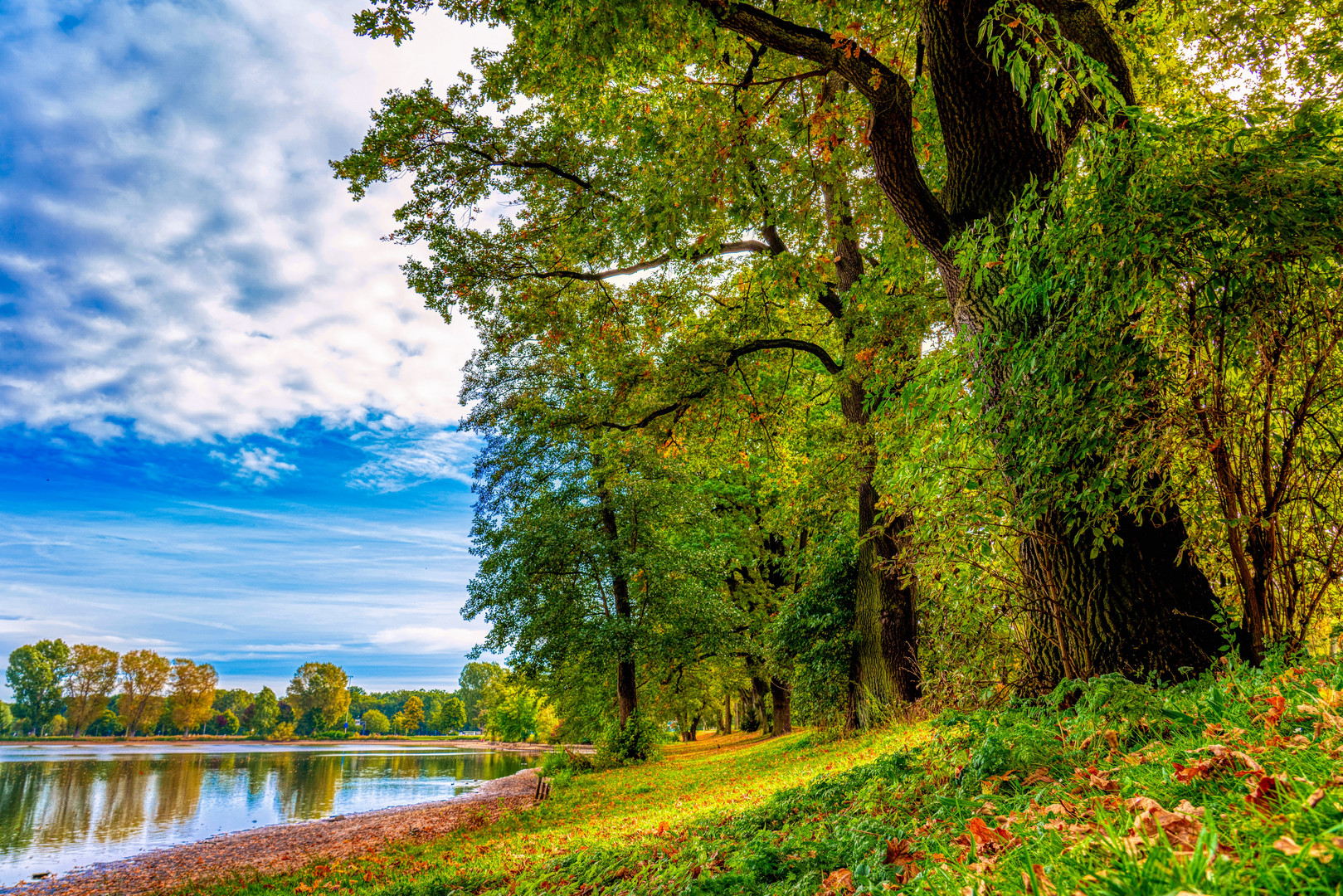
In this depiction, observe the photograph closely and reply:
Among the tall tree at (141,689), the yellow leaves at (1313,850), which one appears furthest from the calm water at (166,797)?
the tall tree at (141,689)

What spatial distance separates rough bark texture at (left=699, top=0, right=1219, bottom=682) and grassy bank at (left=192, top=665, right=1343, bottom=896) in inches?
21.0

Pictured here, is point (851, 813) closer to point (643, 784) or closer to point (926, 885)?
point (926, 885)

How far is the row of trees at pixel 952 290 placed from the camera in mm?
3457

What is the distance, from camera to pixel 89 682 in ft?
244

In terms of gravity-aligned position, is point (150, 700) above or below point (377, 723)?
above

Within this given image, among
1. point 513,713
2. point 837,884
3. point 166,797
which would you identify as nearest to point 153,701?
point 513,713

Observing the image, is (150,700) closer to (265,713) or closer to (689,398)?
(265,713)

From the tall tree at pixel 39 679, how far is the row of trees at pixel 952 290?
93.3 m

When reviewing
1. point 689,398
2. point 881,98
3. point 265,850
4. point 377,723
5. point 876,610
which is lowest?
point 377,723

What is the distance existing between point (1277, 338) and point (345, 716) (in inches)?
4378

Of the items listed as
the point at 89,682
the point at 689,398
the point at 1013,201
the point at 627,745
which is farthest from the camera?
the point at 89,682

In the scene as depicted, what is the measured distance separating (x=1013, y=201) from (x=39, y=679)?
366ft

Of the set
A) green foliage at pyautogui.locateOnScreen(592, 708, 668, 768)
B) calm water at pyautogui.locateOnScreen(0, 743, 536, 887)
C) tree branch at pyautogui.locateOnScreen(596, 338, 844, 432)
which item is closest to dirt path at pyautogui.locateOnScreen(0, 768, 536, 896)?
calm water at pyautogui.locateOnScreen(0, 743, 536, 887)

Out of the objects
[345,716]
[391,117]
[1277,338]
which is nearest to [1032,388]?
[1277,338]
